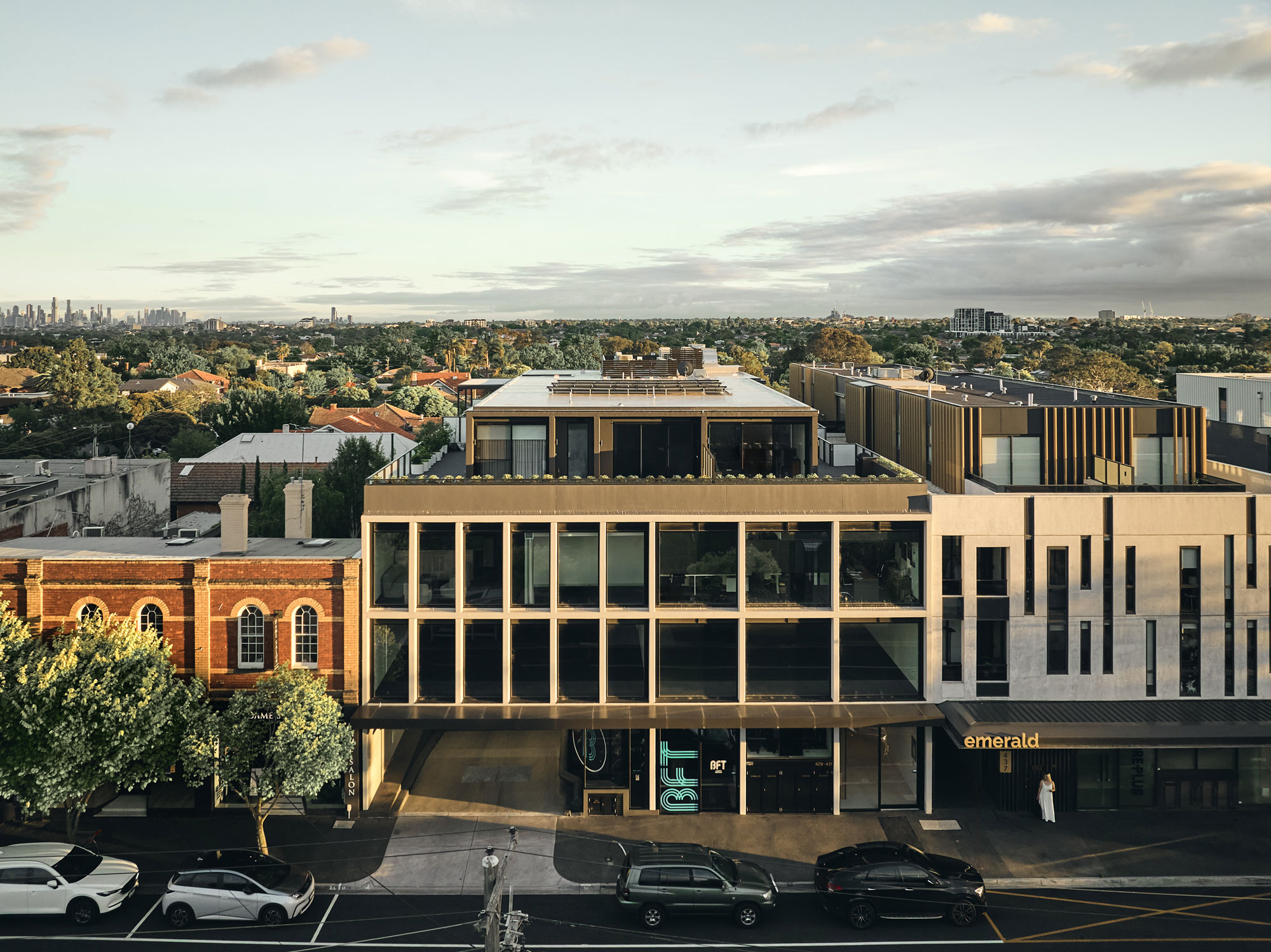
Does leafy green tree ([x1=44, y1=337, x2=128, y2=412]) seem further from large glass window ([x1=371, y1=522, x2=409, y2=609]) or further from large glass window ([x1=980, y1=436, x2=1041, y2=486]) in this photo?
large glass window ([x1=980, y1=436, x2=1041, y2=486])

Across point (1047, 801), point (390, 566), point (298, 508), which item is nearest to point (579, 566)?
point (390, 566)

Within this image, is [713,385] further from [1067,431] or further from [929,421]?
[1067,431]

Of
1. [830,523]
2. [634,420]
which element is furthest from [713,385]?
[830,523]

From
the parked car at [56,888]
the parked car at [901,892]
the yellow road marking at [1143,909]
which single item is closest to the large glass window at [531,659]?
the parked car at [901,892]

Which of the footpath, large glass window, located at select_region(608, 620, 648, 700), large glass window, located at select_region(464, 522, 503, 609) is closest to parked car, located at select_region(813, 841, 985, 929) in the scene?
the footpath

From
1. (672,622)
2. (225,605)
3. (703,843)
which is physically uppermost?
(225,605)

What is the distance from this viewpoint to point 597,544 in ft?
109

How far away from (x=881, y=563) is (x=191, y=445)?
87.4 m

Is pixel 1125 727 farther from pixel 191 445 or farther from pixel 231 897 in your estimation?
pixel 191 445

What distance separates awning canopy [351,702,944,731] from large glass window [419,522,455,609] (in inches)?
148

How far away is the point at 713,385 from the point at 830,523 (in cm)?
1429

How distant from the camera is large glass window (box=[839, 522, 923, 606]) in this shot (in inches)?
1314

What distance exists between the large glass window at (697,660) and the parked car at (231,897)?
518 inches

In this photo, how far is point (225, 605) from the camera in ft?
108
